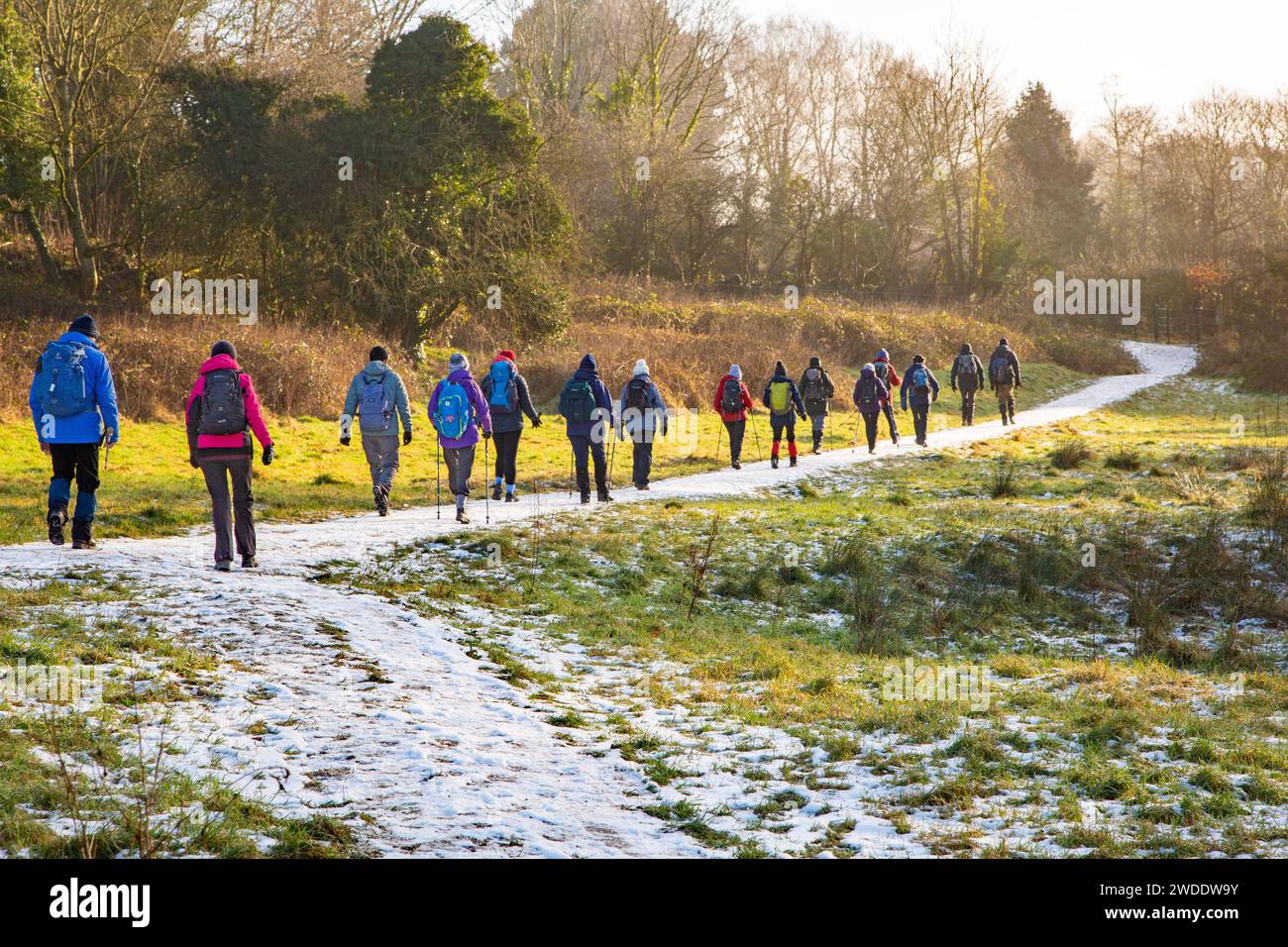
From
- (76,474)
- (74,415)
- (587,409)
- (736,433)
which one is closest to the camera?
(74,415)

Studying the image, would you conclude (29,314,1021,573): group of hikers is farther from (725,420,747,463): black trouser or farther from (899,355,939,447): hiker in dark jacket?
(899,355,939,447): hiker in dark jacket

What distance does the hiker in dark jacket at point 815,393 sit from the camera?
2205 cm

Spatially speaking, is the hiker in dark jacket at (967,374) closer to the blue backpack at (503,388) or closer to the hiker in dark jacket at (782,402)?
the hiker in dark jacket at (782,402)

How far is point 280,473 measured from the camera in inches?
698

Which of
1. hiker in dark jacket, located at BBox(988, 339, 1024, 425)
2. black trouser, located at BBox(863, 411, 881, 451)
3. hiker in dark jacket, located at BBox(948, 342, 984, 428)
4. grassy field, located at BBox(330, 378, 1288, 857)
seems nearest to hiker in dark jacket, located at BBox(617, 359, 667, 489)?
grassy field, located at BBox(330, 378, 1288, 857)

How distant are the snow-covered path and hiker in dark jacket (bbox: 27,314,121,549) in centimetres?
44

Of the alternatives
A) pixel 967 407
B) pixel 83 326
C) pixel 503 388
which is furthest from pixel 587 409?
pixel 967 407

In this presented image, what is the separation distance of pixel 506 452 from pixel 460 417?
5.99ft

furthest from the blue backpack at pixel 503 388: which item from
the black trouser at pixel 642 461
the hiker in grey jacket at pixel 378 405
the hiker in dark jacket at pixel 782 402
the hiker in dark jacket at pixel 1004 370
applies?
the hiker in dark jacket at pixel 1004 370

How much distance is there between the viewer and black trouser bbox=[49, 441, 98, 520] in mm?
10883

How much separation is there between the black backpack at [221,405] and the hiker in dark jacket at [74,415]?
3.27 ft

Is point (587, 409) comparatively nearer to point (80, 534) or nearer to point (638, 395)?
point (638, 395)

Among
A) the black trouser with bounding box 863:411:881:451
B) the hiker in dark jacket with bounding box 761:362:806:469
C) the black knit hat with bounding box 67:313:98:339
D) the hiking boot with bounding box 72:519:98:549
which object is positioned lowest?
the hiking boot with bounding box 72:519:98:549
